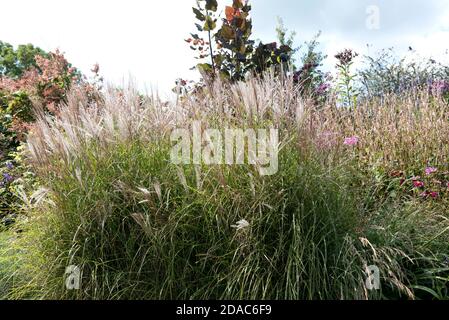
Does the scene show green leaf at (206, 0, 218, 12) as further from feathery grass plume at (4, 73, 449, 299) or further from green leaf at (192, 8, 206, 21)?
Result: feathery grass plume at (4, 73, 449, 299)

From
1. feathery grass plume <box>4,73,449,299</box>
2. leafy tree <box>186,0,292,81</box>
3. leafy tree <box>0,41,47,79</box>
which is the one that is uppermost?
leafy tree <box>0,41,47,79</box>

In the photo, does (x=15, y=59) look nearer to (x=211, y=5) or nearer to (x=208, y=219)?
(x=211, y=5)

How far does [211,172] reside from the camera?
8.87 ft

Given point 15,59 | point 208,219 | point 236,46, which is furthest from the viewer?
point 15,59

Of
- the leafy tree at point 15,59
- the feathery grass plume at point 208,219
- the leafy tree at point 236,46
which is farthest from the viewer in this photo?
the leafy tree at point 15,59

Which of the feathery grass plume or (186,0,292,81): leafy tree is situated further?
(186,0,292,81): leafy tree

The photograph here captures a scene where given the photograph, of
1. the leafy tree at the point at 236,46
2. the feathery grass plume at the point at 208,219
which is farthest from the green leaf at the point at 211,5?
the feathery grass plume at the point at 208,219

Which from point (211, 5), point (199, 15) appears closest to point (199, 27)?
point (199, 15)

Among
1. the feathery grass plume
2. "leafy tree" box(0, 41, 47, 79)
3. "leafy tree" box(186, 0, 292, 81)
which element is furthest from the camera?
"leafy tree" box(0, 41, 47, 79)

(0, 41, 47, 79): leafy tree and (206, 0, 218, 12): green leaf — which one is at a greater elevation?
(0, 41, 47, 79): leafy tree

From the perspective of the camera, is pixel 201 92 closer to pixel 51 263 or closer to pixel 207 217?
pixel 207 217

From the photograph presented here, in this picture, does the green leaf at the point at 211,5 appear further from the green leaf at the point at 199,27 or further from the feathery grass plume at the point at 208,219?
the feathery grass plume at the point at 208,219

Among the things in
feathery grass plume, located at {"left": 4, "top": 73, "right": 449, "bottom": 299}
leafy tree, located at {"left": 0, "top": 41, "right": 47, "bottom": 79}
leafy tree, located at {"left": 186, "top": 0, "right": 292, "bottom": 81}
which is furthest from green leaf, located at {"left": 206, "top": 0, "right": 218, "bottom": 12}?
leafy tree, located at {"left": 0, "top": 41, "right": 47, "bottom": 79}

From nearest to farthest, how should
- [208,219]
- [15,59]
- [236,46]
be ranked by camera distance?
1. [208,219]
2. [236,46]
3. [15,59]
